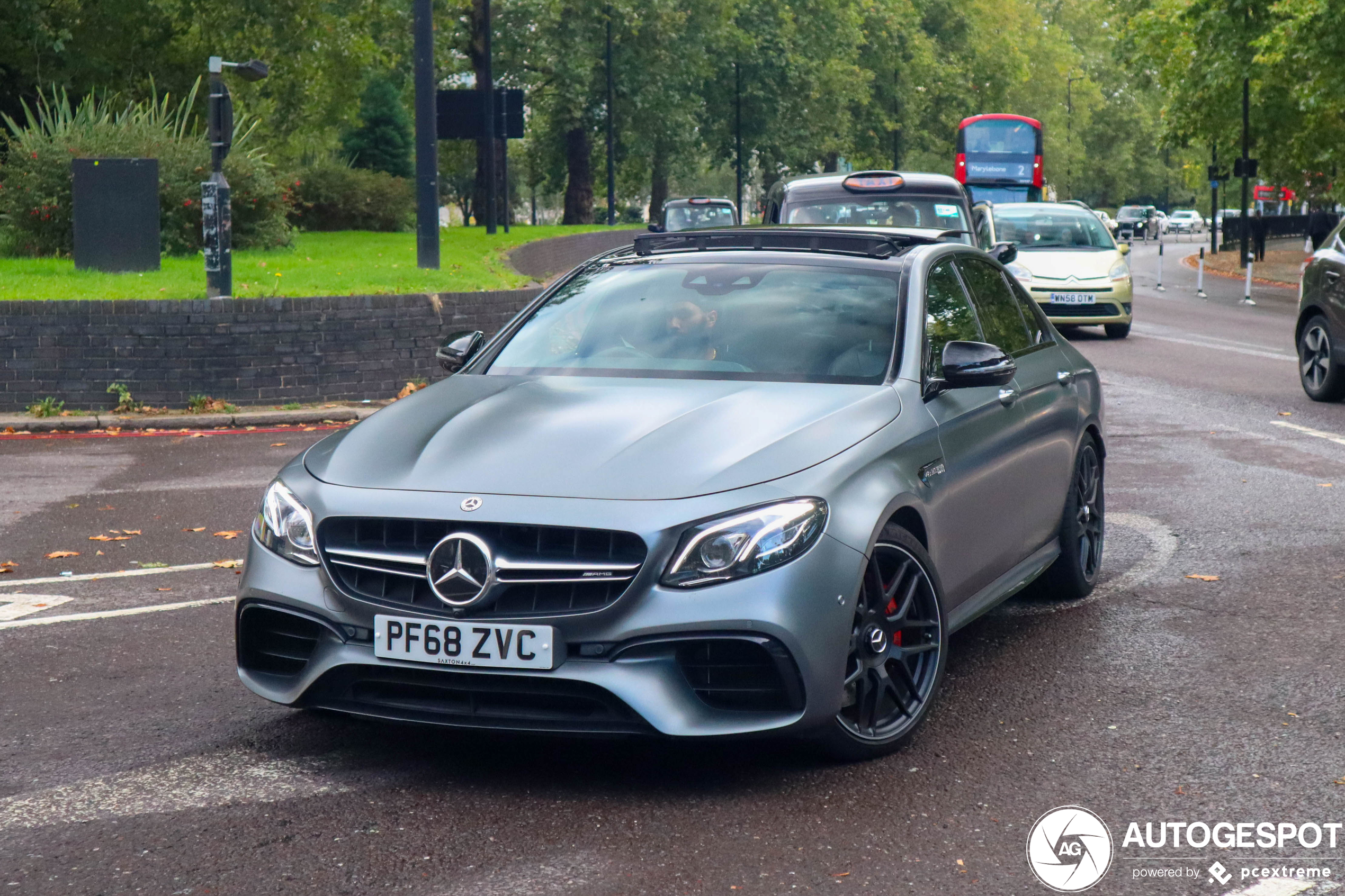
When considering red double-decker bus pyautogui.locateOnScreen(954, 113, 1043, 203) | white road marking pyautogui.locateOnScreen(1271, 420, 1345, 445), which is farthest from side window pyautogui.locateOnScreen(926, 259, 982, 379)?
red double-decker bus pyautogui.locateOnScreen(954, 113, 1043, 203)

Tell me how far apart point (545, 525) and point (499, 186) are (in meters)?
46.4

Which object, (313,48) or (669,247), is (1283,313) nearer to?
(313,48)

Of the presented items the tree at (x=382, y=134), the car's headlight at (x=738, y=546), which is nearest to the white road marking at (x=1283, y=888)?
the car's headlight at (x=738, y=546)

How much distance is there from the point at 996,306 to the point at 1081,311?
14.9 m

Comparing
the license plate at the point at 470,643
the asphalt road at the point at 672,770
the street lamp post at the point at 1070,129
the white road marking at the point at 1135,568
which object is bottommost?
the white road marking at the point at 1135,568

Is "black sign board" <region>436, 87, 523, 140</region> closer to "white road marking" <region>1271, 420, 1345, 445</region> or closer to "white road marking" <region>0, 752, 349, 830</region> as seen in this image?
"white road marking" <region>1271, 420, 1345, 445</region>

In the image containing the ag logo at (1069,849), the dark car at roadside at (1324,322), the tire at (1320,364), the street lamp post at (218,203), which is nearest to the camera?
the ag logo at (1069,849)

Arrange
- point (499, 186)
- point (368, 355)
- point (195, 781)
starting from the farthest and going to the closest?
A: point (499, 186) → point (368, 355) → point (195, 781)

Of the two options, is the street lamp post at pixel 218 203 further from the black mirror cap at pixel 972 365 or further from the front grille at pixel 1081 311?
the front grille at pixel 1081 311

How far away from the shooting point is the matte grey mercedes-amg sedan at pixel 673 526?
4.16 m

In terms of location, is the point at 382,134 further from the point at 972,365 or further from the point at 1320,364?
the point at 972,365

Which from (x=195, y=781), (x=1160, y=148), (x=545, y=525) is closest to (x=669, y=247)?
(x=545, y=525)

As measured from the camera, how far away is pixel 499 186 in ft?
163

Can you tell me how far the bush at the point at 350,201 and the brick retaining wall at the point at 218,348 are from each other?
21.9m
